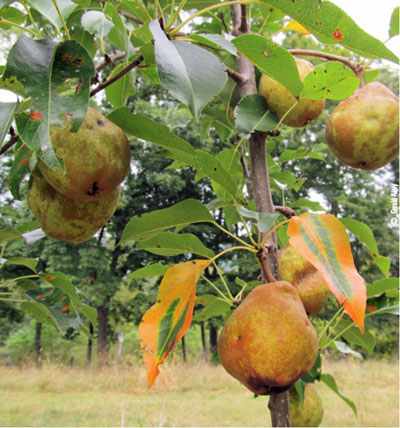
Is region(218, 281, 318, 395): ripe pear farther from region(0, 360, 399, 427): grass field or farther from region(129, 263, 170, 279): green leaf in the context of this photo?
region(0, 360, 399, 427): grass field

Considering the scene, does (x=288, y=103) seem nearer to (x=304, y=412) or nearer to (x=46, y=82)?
(x=46, y=82)

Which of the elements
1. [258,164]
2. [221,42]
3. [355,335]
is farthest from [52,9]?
[355,335]

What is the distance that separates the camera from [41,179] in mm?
654

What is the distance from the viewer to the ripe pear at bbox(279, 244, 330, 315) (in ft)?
3.11

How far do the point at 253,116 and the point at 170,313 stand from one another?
460mm

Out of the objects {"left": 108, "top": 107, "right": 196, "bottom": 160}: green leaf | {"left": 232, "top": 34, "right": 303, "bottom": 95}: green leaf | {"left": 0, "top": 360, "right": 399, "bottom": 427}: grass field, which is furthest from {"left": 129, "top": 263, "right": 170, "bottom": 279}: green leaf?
{"left": 0, "top": 360, "right": 399, "bottom": 427}: grass field

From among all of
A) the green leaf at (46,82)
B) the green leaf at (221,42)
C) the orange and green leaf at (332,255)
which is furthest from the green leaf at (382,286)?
the green leaf at (46,82)

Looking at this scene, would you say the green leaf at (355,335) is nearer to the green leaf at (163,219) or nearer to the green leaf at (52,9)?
the green leaf at (163,219)

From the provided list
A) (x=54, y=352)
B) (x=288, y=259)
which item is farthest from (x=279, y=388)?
(x=54, y=352)

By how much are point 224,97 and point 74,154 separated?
545mm

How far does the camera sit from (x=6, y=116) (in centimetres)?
48

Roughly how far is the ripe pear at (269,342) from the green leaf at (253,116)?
34 cm

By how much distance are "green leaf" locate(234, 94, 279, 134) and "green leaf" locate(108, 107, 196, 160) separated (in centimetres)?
22

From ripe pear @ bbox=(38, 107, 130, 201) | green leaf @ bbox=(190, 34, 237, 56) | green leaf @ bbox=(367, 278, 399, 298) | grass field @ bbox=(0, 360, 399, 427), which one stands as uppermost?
green leaf @ bbox=(190, 34, 237, 56)
